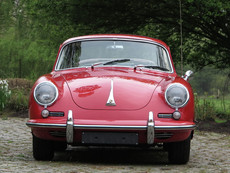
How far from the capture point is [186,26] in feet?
45.1

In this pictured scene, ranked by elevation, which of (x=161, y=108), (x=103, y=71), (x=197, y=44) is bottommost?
(x=161, y=108)

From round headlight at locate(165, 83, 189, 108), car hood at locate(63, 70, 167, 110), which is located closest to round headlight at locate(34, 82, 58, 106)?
car hood at locate(63, 70, 167, 110)

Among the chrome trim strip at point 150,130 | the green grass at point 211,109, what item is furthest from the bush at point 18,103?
the chrome trim strip at point 150,130

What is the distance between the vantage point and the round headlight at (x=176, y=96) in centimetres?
479

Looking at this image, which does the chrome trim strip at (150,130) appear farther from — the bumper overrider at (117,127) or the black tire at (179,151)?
the black tire at (179,151)

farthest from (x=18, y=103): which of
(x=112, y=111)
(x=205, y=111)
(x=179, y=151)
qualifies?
(x=112, y=111)

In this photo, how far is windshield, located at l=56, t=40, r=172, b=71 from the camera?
5836 millimetres

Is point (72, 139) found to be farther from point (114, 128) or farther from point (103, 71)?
point (103, 71)

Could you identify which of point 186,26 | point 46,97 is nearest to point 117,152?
point 46,97

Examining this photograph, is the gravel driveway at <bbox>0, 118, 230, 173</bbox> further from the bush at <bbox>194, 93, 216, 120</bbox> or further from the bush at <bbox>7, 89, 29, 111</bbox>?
the bush at <bbox>7, 89, 29, 111</bbox>

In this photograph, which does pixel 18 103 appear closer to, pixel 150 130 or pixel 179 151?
pixel 179 151

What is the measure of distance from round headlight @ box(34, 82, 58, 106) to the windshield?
98cm

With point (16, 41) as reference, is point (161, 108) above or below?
below

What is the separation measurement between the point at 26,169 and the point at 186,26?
1018 centimetres
